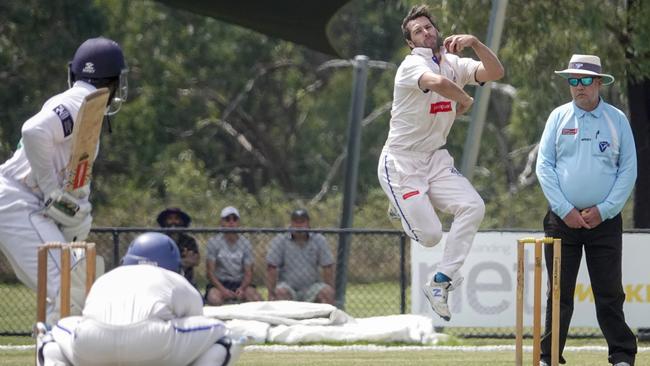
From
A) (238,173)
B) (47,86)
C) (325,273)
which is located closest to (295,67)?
(238,173)

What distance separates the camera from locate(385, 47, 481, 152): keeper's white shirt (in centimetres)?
952

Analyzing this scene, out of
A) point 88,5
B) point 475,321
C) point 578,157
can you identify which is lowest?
point 475,321

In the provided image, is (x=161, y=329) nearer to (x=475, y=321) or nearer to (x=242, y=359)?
(x=242, y=359)

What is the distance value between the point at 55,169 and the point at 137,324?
4.94ft

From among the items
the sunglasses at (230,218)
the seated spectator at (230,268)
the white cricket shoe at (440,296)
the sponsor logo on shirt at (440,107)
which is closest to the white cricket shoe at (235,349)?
the white cricket shoe at (440,296)

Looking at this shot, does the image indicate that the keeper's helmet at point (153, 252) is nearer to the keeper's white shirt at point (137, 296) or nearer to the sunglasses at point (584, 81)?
the keeper's white shirt at point (137, 296)

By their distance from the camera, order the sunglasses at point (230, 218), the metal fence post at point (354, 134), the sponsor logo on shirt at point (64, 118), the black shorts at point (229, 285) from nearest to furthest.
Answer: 1. the sponsor logo on shirt at point (64, 118)
2. the black shorts at point (229, 285)
3. the sunglasses at point (230, 218)
4. the metal fence post at point (354, 134)

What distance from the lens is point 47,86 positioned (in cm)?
2784

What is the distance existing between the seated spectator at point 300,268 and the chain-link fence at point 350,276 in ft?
0.60

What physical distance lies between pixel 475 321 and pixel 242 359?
3257mm

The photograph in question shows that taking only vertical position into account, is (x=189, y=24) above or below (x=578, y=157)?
above

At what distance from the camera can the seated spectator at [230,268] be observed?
1455cm

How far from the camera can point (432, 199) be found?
974 cm

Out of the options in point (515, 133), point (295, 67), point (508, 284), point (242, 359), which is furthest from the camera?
point (295, 67)
